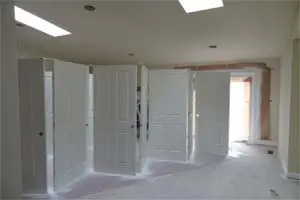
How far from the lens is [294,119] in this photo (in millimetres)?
3990

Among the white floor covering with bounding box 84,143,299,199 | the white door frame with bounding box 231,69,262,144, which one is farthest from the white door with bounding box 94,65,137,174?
the white door frame with bounding box 231,69,262,144

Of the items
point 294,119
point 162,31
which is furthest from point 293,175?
point 162,31

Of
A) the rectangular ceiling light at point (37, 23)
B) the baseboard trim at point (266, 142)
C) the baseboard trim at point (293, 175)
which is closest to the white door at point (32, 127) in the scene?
the rectangular ceiling light at point (37, 23)

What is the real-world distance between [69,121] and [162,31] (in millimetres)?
2166

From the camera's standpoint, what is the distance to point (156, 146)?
18.4 ft

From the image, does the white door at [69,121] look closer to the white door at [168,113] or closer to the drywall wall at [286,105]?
the white door at [168,113]

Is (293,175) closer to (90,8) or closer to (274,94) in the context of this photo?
(274,94)

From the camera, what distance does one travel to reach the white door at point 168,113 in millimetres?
5344

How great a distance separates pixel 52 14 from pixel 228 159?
13.6 feet

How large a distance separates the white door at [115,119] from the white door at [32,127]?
1.15 m

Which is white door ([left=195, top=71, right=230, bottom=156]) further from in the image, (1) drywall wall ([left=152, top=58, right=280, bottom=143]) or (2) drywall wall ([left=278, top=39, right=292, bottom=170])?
(1) drywall wall ([left=152, top=58, right=280, bottom=143])

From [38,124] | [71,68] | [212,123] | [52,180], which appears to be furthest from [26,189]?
[212,123]

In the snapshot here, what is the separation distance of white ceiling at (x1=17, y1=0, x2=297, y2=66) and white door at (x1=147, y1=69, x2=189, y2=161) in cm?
74

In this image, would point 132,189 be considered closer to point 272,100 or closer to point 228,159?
point 228,159
